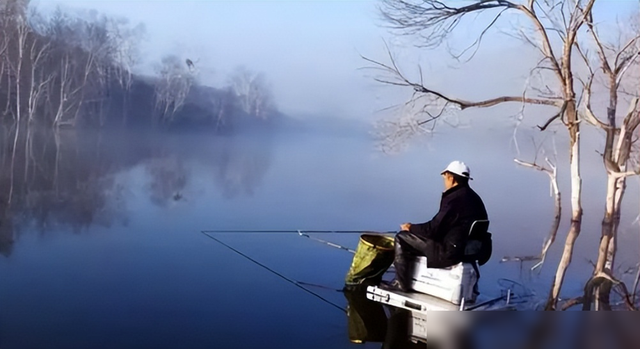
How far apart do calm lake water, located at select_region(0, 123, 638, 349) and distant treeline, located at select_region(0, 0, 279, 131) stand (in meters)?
0.17

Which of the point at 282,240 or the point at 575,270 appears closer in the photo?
the point at 575,270

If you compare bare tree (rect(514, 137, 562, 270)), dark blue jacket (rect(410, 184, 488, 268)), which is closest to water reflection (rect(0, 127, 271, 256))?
bare tree (rect(514, 137, 562, 270))

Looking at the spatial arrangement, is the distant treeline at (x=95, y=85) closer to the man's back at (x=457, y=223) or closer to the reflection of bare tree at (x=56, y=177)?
the reflection of bare tree at (x=56, y=177)

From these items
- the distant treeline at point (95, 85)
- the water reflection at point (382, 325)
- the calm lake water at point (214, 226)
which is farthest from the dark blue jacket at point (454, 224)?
the distant treeline at point (95, 85)

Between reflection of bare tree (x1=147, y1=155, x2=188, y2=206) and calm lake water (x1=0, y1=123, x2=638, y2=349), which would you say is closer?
calm lake water (x1=0, y1=123, x2=638, y2=349)

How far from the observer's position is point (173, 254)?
13.3 feet

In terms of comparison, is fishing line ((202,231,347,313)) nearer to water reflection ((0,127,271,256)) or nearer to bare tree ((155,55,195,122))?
water reflection ((0,127,271,256))

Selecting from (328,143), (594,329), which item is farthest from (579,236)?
(594,329)

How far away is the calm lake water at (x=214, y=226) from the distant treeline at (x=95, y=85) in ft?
0.57

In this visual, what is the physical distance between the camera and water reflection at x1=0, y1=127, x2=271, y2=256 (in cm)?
485

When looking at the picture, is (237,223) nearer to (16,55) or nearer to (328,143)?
(328,143)

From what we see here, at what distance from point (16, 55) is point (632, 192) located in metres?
4.87

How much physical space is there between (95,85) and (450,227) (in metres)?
3.41

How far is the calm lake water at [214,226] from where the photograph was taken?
3.02 metres
